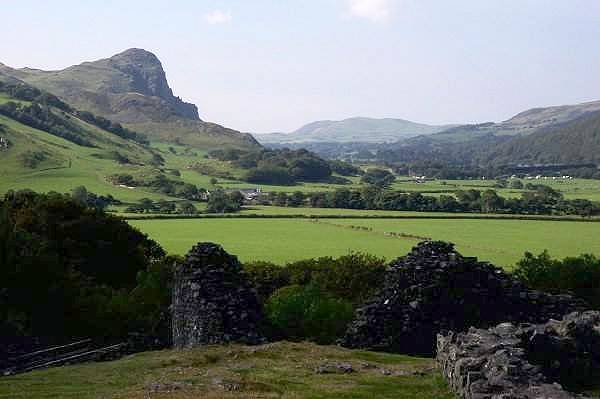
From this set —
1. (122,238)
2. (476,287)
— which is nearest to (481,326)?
(476,287)

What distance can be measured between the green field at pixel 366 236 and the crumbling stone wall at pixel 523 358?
54.5m

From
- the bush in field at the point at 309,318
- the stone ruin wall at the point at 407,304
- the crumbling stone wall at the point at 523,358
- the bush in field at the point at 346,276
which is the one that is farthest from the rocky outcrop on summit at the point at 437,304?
the bush in field at the point at 346,276

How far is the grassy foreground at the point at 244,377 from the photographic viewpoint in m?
17.7

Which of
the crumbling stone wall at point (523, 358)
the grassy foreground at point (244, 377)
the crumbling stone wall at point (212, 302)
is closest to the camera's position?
the crumbling stone wall at point (523, 358)

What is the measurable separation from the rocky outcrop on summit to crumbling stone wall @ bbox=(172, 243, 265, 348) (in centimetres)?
382

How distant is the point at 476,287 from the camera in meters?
26.5

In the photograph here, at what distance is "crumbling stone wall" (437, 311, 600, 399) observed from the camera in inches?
574

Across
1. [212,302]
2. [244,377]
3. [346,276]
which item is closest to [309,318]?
[212,302]

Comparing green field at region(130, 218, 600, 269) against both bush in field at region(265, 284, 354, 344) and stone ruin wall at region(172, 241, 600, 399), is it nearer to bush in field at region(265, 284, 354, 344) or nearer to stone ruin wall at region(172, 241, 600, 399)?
bush in field at region(265, 284, 354, 344)

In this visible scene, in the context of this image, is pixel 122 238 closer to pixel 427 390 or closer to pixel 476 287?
pixel 476 287

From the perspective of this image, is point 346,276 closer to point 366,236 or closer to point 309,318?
point 309,318

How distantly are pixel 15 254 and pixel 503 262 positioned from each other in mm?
55475

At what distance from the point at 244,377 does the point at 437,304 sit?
9225 millimetres

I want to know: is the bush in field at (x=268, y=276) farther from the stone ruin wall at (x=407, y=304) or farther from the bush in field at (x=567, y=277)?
the stone ruin wall at (x=407, y=304)
